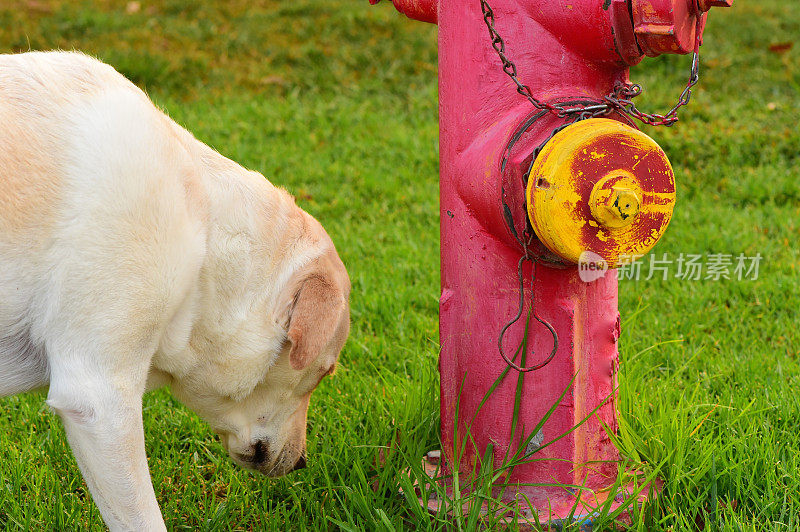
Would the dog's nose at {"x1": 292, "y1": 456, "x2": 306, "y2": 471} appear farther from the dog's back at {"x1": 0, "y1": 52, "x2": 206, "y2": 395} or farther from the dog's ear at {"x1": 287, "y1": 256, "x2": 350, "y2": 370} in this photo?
the dog's back at {"x1": 0, "y1": 52, "x2": 206, "y2": 395}

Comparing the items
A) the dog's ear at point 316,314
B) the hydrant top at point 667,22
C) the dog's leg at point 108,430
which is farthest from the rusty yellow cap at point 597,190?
the dog's leg at point 108,430

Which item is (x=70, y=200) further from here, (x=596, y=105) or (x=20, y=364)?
(x=596, y=105)

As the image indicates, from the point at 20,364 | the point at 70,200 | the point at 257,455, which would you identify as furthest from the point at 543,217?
the point at 20,364

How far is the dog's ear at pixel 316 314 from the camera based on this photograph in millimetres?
2307

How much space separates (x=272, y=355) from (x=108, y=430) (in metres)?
0.50

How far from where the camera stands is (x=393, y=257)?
4.52 m

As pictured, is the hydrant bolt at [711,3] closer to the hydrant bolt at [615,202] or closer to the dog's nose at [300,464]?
the hydrant bolt at [615,202]

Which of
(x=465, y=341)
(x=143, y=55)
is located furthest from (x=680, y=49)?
(x=143, y=55)

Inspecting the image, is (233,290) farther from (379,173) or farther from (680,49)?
(379,173)

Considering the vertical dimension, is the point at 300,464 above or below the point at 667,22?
below

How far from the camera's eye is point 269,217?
7.97 feet

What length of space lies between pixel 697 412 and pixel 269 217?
4.97 feet

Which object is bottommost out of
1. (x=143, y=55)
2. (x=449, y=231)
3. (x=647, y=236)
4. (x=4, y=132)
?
(x=143, y=55)

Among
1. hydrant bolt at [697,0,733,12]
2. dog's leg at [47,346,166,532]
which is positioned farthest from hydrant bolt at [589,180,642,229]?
dog's leg at [47,346,166,532]
